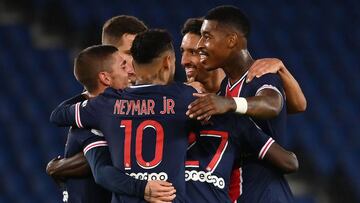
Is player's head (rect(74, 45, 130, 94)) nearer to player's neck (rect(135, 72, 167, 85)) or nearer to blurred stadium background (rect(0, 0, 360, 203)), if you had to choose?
player's neck (rect(135, 72, 167, 85))

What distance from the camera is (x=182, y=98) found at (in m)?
3.83

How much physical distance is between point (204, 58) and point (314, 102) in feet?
19.5

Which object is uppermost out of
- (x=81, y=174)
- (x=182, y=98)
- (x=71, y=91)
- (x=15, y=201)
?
(x=182, y=98)

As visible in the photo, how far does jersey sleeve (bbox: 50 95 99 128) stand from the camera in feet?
13.2

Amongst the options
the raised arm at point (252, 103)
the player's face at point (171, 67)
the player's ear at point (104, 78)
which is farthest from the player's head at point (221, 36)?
the player's ear at point (104, 78)

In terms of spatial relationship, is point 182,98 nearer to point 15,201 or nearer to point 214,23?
point 214,23

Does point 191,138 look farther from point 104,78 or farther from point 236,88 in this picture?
point 104,78

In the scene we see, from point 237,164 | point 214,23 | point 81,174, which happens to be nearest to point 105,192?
point 81,174

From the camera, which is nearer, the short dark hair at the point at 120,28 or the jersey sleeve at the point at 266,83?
the jersey sleeve at the point at 266,83

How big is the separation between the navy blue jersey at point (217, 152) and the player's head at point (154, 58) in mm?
284

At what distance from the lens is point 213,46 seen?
421cm

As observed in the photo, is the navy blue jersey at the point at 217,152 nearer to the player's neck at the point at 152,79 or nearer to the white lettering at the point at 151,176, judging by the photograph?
the white lettering at the point at 151,176

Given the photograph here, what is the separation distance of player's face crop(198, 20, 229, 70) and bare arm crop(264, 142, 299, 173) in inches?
18.7

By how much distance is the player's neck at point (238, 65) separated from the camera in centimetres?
423
